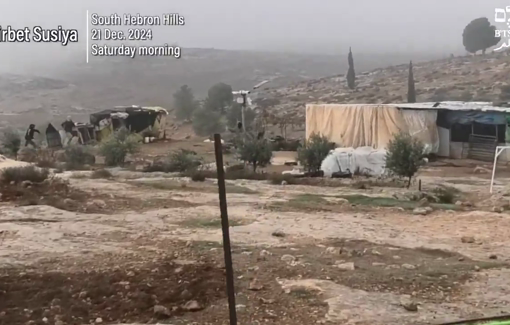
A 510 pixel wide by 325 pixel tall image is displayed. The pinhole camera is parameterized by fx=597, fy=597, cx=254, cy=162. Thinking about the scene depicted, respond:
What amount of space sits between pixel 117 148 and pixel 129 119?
2.65 ft

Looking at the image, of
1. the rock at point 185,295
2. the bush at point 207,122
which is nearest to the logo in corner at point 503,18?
the bush at point 207,122

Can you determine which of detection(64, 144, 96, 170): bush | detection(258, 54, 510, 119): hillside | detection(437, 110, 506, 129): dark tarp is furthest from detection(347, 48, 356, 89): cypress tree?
detection(64, 144, 96, 170): bush

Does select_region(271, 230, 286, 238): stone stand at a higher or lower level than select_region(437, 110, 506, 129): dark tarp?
lower

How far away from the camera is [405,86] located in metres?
13.9

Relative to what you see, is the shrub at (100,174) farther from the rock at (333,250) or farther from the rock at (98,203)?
the rock at (333,250)

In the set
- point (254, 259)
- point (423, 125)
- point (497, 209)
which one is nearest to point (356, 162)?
point (423, 125)

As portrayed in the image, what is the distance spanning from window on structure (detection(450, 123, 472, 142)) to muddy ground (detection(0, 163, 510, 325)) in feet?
11.5

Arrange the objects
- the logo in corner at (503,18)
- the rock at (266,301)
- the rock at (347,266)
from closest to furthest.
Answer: the rock at (266,301) → the rock at (347,266) → the logo in corner at (503,18)

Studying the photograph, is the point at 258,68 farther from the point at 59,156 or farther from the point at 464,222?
the point at 464,222

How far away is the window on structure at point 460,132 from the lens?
31.4ft

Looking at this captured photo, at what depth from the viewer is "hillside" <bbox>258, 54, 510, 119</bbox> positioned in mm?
11609

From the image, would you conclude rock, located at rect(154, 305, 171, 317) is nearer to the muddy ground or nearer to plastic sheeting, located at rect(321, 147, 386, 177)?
the muddy ground

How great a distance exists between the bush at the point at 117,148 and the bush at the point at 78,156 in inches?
7.5

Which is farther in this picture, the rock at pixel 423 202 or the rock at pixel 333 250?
the rock at pixel 423 202
